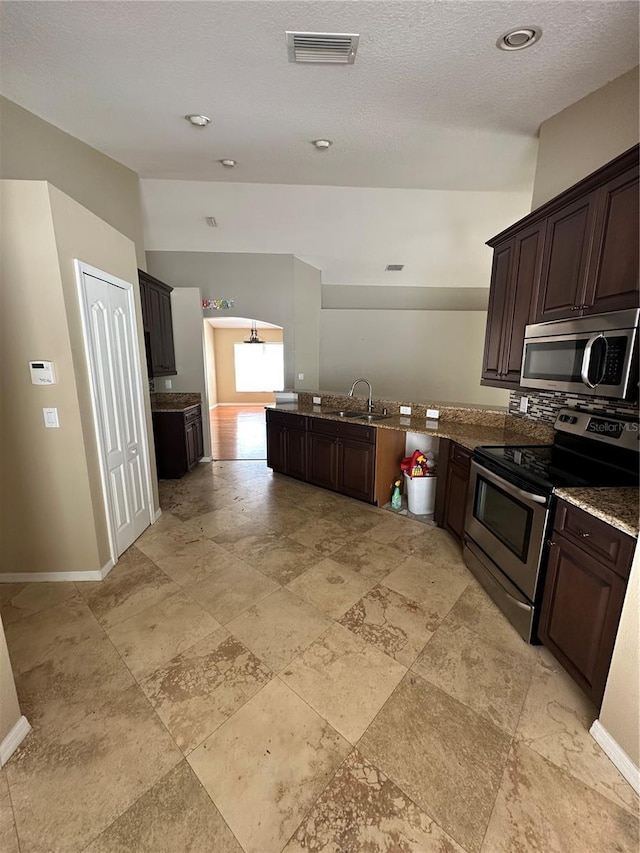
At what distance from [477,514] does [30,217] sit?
10.7ft

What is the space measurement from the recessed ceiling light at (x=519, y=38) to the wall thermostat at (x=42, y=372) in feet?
9.98

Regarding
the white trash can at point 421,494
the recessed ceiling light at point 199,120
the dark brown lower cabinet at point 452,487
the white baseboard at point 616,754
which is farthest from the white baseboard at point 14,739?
the recessed ceiling light at point 199,120

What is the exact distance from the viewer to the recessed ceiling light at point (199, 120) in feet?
8.28

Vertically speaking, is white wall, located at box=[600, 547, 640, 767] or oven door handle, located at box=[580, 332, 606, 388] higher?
oven door handle, located at box=[580, 332, 606, 388]

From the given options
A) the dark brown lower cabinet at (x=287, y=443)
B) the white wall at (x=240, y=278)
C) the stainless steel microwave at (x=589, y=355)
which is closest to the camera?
the stainless steel microwave at (x=589, y=355)

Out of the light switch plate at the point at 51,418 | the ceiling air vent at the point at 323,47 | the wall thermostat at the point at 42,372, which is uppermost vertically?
the ceiling air vent at the point at 323,47

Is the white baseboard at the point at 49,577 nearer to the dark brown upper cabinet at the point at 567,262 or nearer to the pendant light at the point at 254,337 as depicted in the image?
the dark brown upper cabinet at the point at 567,262

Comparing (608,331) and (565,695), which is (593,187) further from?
(565,695)

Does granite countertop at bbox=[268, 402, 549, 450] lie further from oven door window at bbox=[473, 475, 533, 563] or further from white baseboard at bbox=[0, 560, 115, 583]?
white baseboard at bbox=[0, 560, 115, 583]

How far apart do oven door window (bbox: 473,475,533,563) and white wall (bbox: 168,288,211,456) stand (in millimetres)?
3962

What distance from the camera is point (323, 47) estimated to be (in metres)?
1.88

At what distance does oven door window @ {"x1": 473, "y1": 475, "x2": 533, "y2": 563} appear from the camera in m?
1.90

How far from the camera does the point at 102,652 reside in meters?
1.85

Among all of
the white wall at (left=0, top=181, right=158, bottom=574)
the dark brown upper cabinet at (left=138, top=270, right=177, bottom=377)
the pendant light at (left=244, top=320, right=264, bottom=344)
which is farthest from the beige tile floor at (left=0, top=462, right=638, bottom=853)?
the pendant light at (left=244, top=320, right=264, bottom=344)
